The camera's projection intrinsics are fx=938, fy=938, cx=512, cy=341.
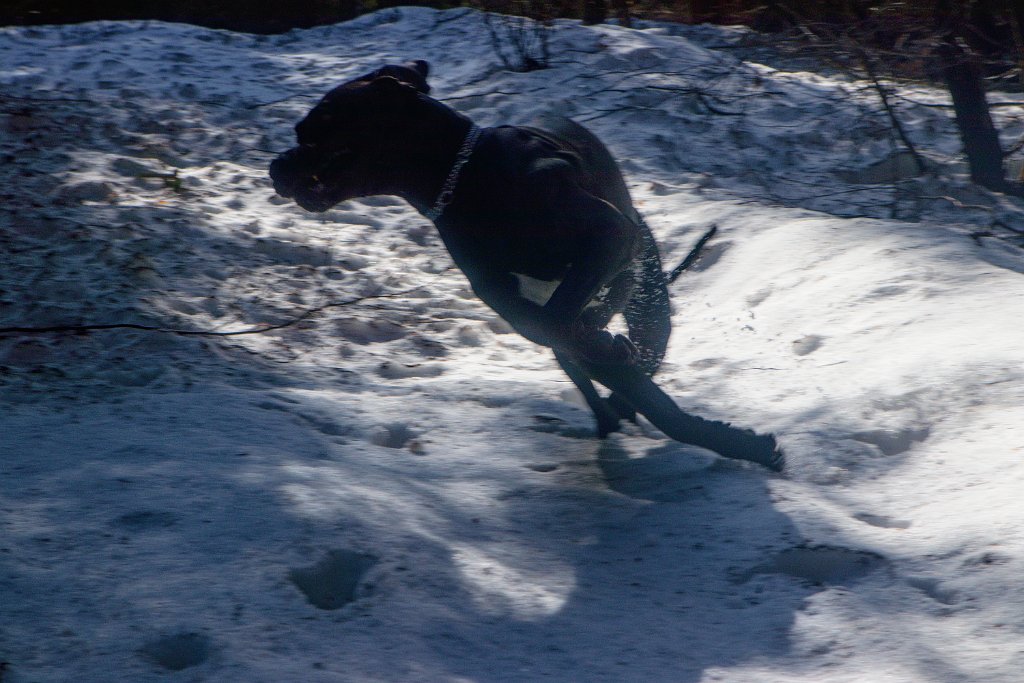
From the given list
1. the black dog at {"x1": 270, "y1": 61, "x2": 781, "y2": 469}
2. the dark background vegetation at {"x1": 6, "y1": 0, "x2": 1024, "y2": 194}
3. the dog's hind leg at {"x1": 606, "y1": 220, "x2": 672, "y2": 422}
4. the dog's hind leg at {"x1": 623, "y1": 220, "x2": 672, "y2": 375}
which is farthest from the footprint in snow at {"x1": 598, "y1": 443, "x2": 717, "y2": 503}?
the dark background vegetation at {"x1": 6, "y1": 0, "x2": 1024, "y2": 194}

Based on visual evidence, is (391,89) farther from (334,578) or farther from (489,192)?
(334,578)

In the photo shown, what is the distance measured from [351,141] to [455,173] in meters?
0.32

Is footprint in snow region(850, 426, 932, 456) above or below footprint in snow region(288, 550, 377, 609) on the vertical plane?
below

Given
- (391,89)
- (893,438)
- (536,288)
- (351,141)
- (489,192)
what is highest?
(391,89)

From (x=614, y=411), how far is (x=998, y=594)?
1495mm

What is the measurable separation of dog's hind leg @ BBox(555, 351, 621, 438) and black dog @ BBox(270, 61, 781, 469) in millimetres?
412

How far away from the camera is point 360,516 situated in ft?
8.23

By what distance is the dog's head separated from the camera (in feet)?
9.06

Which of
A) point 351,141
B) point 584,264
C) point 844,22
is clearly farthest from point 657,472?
point 844,22

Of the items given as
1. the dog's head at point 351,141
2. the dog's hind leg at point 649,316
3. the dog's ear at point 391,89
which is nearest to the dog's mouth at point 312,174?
the dog's head at point 351,141

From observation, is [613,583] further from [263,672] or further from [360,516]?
[263,672]

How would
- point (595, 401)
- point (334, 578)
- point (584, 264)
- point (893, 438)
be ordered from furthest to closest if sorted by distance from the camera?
point (595, 401)
point (893, 438)
point (584, 264)
point (334, 578)

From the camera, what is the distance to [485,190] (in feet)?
9.14

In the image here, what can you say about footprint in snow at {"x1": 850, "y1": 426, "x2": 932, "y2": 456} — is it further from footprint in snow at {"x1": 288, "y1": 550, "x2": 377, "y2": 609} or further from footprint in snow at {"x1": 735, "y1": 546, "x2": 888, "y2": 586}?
footprint in snow at {"x1": 288, "y1": 550, "x2": 377, "y2": 609}
